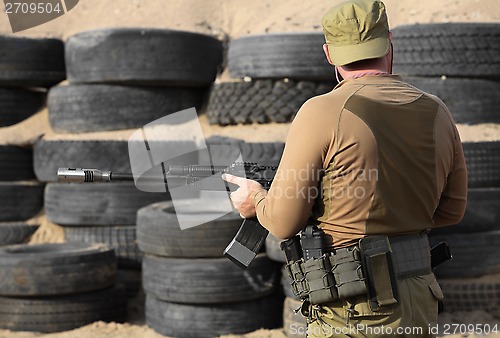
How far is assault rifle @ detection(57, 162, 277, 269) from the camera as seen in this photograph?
298 centimetres

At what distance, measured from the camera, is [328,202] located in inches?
97.4

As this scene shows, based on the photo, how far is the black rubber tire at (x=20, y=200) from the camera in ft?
21.4

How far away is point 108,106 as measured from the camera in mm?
6570

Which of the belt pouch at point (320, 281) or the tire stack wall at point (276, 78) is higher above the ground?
the belt pouch at point (320, 281)

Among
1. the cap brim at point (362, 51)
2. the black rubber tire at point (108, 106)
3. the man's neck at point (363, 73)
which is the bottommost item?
the black rubber tire at point (108, 106)

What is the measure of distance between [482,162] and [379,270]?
2960 mm

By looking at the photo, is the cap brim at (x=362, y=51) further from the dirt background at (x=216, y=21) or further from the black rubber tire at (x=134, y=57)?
the black rubber tire at (x=134, y=57)

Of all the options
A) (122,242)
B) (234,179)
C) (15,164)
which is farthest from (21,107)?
(234,179)

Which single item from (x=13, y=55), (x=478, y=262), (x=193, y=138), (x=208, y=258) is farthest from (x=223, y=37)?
(x=478, y=262)

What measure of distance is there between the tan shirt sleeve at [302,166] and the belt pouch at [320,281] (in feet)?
0.51

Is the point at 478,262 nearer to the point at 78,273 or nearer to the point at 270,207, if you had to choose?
the point at 78,273

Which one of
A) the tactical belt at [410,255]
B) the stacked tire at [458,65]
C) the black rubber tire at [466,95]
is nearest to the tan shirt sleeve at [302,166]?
the tactical belt at [410,255]

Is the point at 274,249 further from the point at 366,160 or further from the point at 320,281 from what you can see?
the point at 366,160

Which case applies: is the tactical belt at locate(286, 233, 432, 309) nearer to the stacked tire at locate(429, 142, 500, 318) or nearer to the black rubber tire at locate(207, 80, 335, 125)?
the stacked tire at locate(429, 142, 500, 318)
